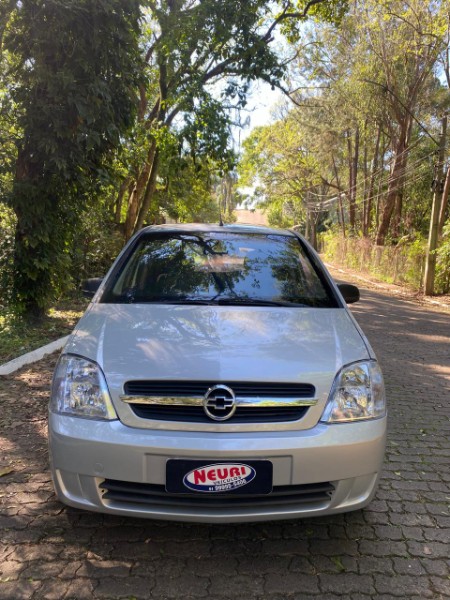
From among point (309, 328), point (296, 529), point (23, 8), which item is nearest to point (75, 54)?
point (23, 8)

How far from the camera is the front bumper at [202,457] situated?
210 cm

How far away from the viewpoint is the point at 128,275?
3416 mm

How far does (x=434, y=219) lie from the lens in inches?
558

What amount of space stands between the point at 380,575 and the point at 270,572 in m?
0.52

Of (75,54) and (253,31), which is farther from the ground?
(253,31)

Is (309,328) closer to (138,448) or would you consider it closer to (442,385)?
(138,448)

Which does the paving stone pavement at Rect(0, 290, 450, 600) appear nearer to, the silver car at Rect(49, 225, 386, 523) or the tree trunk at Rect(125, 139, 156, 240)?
the silver car at Rect(49, 225, 386, 523)

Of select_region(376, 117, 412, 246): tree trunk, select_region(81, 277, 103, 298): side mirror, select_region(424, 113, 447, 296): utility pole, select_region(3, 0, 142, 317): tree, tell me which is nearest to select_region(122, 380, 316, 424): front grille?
select_region(81, 277, 103, 298): side mirror

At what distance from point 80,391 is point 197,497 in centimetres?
76

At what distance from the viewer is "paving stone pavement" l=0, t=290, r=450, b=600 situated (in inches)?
84.1

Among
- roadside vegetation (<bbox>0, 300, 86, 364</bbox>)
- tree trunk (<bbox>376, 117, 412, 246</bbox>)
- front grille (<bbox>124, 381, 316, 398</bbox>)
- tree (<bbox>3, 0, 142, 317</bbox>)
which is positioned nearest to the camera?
front grille (<bbox>124, 381, 316, 398</bbox>)

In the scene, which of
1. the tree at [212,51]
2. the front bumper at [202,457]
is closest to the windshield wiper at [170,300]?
the front bumper at [202,457]

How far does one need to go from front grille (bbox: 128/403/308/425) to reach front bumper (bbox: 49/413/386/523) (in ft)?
0.21

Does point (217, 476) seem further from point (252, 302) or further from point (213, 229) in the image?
point (213, 229)
